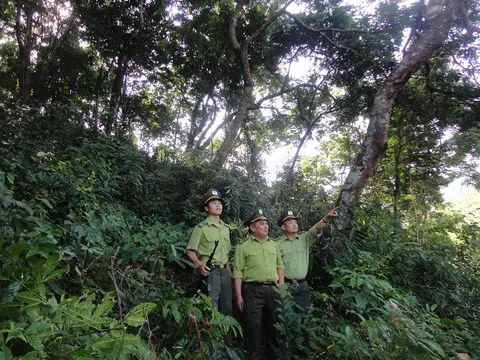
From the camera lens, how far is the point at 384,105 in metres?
5.11

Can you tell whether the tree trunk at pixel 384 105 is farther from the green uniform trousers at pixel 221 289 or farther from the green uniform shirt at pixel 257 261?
the green uniform trousers at pixel 221 289

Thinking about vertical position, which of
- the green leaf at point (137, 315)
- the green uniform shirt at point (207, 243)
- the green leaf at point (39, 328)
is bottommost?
the green leaf at point (39, 328)

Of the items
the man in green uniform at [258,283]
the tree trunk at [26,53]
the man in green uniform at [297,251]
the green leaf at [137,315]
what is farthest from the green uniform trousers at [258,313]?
the tree trunk at [26,53]

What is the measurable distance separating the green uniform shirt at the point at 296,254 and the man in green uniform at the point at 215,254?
70 cm

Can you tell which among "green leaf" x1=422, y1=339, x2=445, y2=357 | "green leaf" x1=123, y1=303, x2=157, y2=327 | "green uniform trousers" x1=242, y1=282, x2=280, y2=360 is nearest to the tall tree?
"green uniform trousers" x1=242, y1=282, x2=280, y2=360

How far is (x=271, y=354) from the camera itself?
329 centimetres

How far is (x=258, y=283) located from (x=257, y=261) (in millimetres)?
240

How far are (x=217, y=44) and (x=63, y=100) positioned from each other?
21.0ft

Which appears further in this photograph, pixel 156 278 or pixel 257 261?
pixel 257 261

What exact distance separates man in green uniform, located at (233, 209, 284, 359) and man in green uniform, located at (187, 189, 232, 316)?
130mm

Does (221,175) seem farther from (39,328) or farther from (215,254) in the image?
(39,328)

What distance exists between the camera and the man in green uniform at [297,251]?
364 centimetres

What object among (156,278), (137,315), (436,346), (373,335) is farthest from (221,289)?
(436,346)

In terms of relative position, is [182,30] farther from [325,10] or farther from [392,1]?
[392,1]
